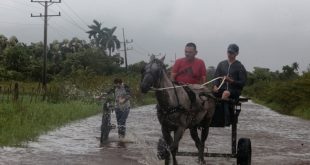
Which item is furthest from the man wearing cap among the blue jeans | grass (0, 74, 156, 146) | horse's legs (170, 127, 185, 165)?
the blue jeans

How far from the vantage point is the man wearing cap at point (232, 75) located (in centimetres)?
1046

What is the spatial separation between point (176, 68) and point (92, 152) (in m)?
3.94

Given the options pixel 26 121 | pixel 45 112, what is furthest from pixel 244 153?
pixel 45 112

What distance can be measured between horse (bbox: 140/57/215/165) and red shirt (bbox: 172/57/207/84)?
47 cm

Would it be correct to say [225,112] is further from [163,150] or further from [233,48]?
[163,150]

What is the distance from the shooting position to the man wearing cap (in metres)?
10.5

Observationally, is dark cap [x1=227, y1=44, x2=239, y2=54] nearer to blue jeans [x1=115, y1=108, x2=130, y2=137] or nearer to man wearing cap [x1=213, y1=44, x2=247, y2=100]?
man wearing cap [x1=213, y1=44, x2=247, y2=100]

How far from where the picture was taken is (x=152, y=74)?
9.36 meters

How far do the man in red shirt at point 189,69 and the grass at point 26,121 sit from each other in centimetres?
529

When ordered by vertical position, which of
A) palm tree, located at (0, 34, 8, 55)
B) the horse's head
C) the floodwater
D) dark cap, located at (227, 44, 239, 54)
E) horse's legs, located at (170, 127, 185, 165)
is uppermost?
palm tree, located at (0, 34, 8, 55)

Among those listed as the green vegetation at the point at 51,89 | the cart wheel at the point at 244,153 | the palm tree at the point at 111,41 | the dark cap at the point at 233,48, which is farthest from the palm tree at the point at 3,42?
the cart wheel at the point at 244,153

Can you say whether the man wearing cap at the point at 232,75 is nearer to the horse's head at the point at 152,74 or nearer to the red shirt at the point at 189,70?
the red shirt at the point at 189,70

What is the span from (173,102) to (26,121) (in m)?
10.6

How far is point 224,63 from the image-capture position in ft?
34.9
